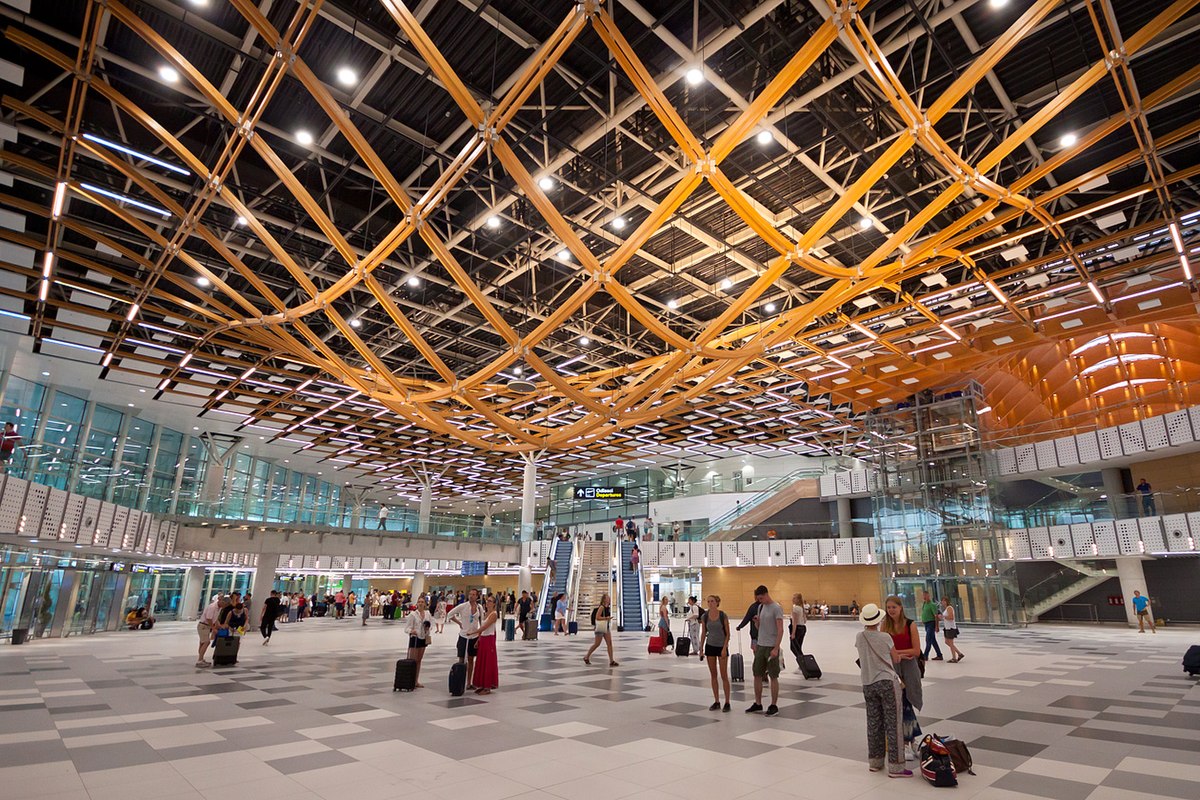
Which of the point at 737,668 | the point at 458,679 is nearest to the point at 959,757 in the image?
the point at 737,668

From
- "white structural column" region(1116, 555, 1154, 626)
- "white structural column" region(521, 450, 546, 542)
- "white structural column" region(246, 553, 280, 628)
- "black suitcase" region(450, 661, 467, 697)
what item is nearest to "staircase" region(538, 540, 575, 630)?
"white structural column" region(521, 450, 546, 542)

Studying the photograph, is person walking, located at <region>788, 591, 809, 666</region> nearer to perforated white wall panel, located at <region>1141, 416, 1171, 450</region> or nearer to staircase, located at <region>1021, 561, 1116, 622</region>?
perforated white wall panel, located at <region>1141, 416, 1171, 450</region>

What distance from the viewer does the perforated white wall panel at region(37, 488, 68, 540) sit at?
16138 millimetres

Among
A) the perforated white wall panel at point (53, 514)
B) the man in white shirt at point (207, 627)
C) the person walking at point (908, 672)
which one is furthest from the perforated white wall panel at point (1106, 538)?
the perforated white wall panel at point (53, 514)

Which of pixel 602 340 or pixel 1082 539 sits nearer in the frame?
pixel 602 340

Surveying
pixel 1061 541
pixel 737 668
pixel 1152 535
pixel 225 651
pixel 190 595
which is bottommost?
pixel 190 595

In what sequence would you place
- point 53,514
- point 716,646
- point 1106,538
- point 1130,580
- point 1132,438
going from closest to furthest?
point 716,646 < point 53,514 < point 1106,538 < point 1132,438 < point 1130,580

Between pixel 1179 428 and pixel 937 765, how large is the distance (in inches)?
1101

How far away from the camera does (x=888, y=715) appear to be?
5629mm

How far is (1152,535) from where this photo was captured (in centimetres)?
2427

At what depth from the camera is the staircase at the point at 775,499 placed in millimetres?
38688

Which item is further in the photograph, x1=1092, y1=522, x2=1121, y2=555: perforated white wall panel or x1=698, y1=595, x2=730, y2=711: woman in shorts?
→ x1=1092, y1=522, x2=1121, y2=555: perforated white wall panel

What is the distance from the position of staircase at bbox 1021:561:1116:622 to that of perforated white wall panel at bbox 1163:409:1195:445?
7.67 metres

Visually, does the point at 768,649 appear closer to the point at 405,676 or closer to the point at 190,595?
the point at 405,676
